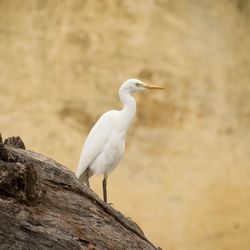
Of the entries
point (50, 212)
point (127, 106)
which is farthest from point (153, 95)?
point (50, 212)

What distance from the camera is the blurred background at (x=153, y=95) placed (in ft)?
63.8

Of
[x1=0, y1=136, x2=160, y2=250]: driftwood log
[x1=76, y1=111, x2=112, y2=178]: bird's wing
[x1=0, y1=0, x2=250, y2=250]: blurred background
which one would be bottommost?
[x1=0, y1=136, x2=160, y2=250]: driftwood log

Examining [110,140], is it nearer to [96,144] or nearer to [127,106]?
[96,144]

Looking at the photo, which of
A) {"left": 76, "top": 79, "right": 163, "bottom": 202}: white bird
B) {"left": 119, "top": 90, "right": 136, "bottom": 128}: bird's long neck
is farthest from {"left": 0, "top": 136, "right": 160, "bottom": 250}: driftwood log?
{"left": 119, "top": 90, "right": 136, "bottom": 128}: bird's long neck

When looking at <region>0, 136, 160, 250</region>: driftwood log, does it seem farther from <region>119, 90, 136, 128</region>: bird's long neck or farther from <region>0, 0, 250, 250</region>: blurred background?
<region>0, 0, 250, 250</region>: blurred background

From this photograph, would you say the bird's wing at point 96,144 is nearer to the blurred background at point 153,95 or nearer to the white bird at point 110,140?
the white bird at point 110,140

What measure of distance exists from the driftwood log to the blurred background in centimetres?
1172

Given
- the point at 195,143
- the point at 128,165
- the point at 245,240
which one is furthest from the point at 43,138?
the point at 245,240

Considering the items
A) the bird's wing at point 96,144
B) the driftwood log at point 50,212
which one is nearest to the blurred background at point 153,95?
the bird's wing at point 96,144

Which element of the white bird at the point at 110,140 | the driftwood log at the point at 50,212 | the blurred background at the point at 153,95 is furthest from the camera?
the blurred background at the point at 153,95

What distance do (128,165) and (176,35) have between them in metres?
3.34

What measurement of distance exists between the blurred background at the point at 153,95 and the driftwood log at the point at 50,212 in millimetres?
11719

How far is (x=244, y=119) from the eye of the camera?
69.0ft

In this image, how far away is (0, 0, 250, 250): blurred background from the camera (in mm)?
19453
